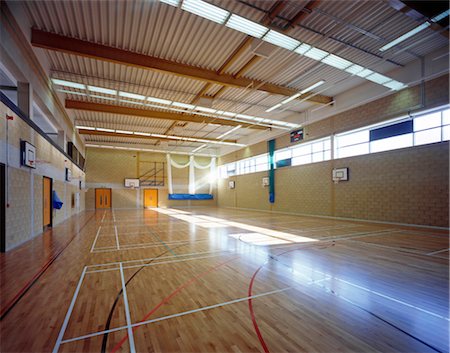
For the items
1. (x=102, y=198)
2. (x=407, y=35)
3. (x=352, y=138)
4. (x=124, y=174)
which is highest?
(x=407, y=35)

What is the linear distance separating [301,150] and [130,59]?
36.3ft

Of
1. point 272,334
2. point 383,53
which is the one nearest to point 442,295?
point 272,334

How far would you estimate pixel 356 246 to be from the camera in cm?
627

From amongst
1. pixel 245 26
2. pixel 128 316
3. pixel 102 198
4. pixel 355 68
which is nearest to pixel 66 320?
pixel 128 316

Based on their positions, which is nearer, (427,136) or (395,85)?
(427,136)

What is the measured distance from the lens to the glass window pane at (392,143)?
964cm

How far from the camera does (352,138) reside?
39.1 ft

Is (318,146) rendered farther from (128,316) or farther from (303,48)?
(128,316)

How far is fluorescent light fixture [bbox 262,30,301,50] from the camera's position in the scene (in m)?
6.44

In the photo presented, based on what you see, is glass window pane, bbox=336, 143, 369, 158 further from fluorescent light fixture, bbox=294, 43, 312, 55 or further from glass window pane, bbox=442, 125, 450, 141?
fluorescent light fixture, bbox=294, 43, 312, 55

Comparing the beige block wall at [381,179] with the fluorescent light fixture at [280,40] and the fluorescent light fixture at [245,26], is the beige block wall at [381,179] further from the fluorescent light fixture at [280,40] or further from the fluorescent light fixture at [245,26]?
the fluorescent light fixture at [245,26]

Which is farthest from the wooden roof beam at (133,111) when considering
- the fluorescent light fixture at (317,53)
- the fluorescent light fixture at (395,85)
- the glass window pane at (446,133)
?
the glass window pane at (446,133)

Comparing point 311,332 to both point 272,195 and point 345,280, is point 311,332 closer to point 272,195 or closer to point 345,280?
point 345,280

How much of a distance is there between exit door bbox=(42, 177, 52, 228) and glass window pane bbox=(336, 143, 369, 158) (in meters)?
13.3
